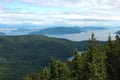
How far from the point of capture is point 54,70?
47781mm

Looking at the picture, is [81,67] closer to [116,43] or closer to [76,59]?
[76,59]

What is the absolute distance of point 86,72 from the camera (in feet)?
121

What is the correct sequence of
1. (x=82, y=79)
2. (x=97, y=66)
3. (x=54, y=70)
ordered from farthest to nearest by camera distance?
1. (x=54, y=70)
2. (x=82, y=79)
3. (x=97, y=66)

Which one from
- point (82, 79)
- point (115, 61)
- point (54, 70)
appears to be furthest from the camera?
point (54, 70)

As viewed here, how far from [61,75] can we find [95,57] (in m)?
10.4

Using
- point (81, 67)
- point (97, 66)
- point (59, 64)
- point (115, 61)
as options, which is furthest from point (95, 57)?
point (59, 64)

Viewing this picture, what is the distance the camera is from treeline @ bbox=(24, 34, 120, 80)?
3612 centimetres

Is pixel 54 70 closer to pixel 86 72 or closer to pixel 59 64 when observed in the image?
pixel 59 64

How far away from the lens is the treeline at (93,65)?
3612 centimetres

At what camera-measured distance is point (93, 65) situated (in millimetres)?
35375

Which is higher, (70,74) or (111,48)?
(111,48)

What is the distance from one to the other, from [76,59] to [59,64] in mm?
6525

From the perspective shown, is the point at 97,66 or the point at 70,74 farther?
the point at 70,74

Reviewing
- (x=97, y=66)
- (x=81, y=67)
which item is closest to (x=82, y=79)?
(x=81, y=67)
